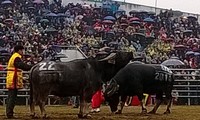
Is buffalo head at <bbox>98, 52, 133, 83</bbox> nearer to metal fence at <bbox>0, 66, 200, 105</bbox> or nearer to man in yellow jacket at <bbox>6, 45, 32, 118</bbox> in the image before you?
man in yellow jacket at <bbox>6, 45, 32, 118</bbox>

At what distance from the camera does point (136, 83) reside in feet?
54.0

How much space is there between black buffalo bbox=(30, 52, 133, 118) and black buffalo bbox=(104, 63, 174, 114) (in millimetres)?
1843

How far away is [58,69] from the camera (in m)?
13.4

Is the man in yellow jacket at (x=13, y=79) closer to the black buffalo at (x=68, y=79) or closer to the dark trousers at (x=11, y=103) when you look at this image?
the dark trousers at (x=11, y=103)

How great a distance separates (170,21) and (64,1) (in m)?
10.2

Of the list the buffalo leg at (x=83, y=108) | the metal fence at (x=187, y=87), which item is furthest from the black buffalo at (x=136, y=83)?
the metal fence at (x=187, y=87)

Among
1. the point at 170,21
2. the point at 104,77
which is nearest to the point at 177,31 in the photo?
the point at 170,21

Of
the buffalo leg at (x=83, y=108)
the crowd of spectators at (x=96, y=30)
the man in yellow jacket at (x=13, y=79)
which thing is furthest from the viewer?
the crowd of spectators at (x=96, y=30)

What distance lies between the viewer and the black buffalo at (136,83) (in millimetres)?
16484

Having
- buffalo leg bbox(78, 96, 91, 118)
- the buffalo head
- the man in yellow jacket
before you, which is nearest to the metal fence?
the buffalo head

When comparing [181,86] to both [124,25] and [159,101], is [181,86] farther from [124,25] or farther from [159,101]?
[124,25]

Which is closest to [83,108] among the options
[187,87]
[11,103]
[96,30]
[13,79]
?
[11,103]

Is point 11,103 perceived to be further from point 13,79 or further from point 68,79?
point 68,79

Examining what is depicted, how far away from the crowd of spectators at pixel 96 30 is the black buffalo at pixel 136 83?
16.8 meters
